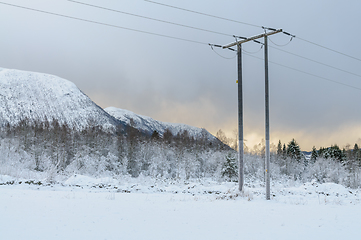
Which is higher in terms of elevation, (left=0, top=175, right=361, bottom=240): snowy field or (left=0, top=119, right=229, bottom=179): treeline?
(left=0, top=119, right=229, bottom=179): treeline

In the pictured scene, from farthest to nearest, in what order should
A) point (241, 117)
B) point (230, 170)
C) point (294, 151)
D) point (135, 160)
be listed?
point (294, 151), point (135, 160), point (230, 170), point (241, 117)

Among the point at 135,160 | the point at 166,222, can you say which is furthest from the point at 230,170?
the point at 166,222

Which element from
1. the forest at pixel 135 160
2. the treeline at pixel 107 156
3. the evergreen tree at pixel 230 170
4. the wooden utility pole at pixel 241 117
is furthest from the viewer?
the treeline at pixel 107 156

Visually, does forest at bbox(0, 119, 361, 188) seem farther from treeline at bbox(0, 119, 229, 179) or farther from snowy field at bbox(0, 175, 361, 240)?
snowy field at bbox(0, 175, 361, 240)

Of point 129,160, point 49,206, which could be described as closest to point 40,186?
point 49,206

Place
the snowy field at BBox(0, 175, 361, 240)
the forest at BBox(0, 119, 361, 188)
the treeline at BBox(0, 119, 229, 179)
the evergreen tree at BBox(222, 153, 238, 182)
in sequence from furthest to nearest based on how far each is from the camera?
the treeline at BBox(0, 119, 229, 179) < the forest at BBox(0, 119, 361, 188) < the evergreen tree at BBox(222, 153, 238, 182) < the snowy field at BBox(0, 175, 361, 240)

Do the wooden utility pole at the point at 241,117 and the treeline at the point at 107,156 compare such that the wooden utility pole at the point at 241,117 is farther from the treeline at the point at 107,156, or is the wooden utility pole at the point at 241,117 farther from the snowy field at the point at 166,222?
the treeline at the point at 107,156

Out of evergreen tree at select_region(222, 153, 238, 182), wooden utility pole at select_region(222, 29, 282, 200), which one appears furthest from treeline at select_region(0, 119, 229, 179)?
wooden utility pole at select_region(222, 29, 282, 200)

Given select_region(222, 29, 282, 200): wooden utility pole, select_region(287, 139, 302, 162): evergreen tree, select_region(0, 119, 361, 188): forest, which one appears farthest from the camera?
select_region(287, 139, 302, 162): evergreen tree

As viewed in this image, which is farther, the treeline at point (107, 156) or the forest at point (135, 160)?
the treeline at point (107, 156)

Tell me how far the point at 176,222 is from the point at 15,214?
508 cm

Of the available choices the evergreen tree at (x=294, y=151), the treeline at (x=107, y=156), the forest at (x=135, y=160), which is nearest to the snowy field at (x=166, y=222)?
the forest at (x=135, y=160)

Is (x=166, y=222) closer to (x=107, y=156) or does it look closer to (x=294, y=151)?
(x=107, y=156)

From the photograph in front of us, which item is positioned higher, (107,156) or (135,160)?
(107,156)
